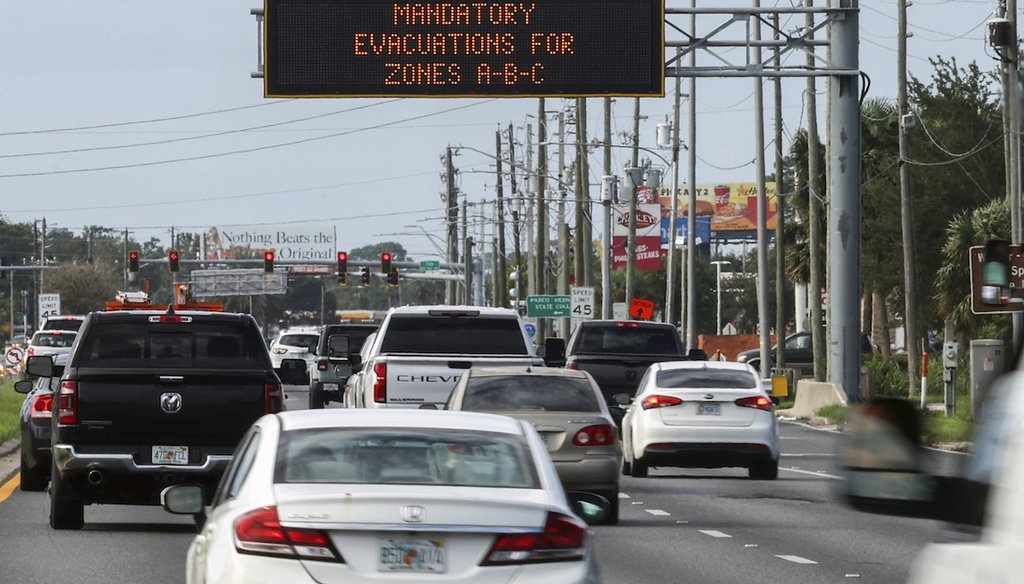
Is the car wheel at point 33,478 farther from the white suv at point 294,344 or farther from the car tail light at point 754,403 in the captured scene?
the white suv at point 294,344

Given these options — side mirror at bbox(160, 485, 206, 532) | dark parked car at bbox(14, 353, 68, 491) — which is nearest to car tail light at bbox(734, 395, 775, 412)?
dark parked car at bbox(14, 353, 68, 491)

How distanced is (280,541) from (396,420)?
1221mm

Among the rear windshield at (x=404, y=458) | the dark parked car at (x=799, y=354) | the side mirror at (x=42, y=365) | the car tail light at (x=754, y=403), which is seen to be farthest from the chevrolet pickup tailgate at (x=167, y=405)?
the dark parked car at (x=799, y=354)

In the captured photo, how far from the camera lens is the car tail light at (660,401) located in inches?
960

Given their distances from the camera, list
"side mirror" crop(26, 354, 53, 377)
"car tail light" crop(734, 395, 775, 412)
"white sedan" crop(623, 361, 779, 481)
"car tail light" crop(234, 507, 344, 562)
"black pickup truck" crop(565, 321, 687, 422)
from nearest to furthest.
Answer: "car tail light" crop(234, 507, 344, 562)
"side mirror" crop(26, 354, 53, 377)
"white sedan" crop(623, 361, 779, 481)
"car tail light" crop(734, 395, 775, 412)
"black pickup truck" crop(565, 321, 687, 422)

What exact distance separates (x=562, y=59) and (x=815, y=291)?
22098 millimetres

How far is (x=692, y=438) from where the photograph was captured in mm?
24219

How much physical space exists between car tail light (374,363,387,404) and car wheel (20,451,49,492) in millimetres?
3837

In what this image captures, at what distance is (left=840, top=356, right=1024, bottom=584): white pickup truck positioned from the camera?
444cm

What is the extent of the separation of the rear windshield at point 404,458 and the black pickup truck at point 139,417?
25.3 ft

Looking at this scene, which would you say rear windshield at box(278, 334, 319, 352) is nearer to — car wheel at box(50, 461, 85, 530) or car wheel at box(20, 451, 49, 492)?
car wheel at box(20, 451, 49, 492)

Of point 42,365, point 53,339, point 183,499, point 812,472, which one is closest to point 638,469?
point 812,472

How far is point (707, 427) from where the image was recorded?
2425 centimetres

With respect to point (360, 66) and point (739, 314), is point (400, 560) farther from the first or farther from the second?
point (739, 314)
